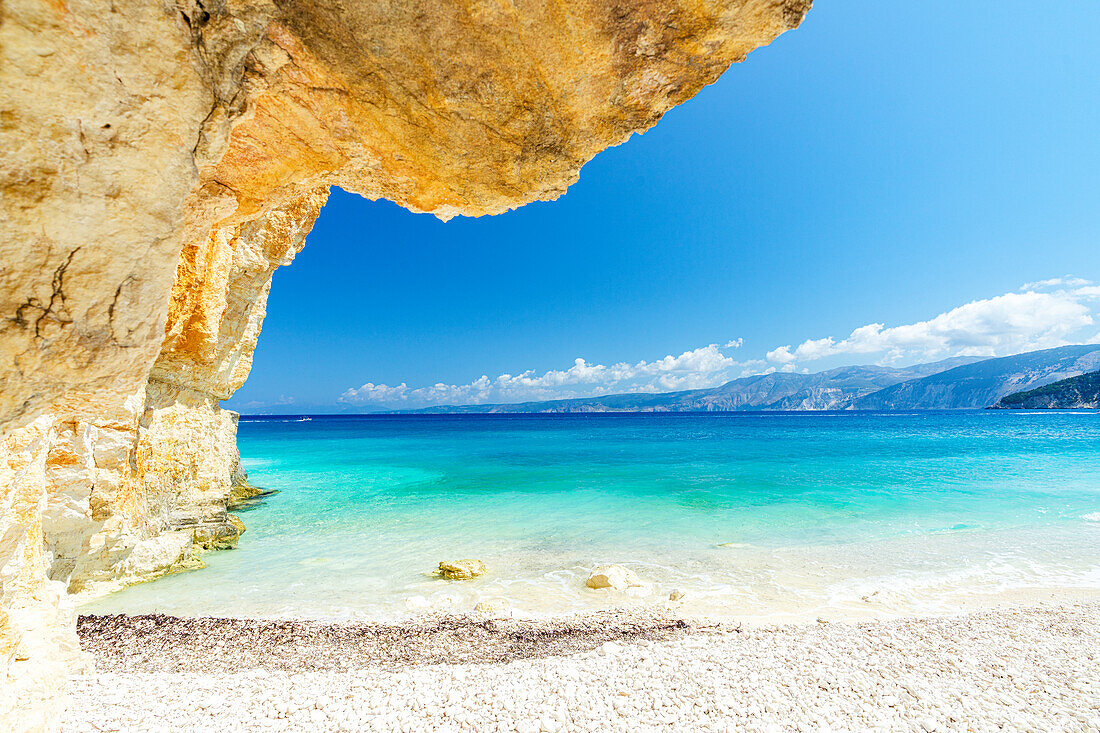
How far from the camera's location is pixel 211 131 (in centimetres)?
262

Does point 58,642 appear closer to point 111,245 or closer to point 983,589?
point 111,245

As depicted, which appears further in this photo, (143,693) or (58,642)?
(143,693)

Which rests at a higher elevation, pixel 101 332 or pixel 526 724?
pixel 101 332

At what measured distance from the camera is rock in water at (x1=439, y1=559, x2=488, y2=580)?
31.7 feet

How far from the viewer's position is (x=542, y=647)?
648cm

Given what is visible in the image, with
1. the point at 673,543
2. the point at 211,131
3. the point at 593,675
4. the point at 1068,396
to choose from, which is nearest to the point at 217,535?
the point at 593,675

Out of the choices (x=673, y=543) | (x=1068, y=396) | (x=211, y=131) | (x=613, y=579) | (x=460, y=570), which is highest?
(x=211, y=131)

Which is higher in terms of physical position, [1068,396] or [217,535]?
[217,535]

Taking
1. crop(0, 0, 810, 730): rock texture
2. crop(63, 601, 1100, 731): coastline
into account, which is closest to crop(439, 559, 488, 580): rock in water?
crop(63, 601, 1100, 731): coastline

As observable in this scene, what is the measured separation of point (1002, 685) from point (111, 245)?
936 centimetres

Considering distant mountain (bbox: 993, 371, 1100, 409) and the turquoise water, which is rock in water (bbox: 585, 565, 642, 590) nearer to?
the turquoise water

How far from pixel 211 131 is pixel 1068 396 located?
629ft

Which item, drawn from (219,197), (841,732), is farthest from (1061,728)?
(219,197)

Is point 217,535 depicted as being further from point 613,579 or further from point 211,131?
point 211,131
